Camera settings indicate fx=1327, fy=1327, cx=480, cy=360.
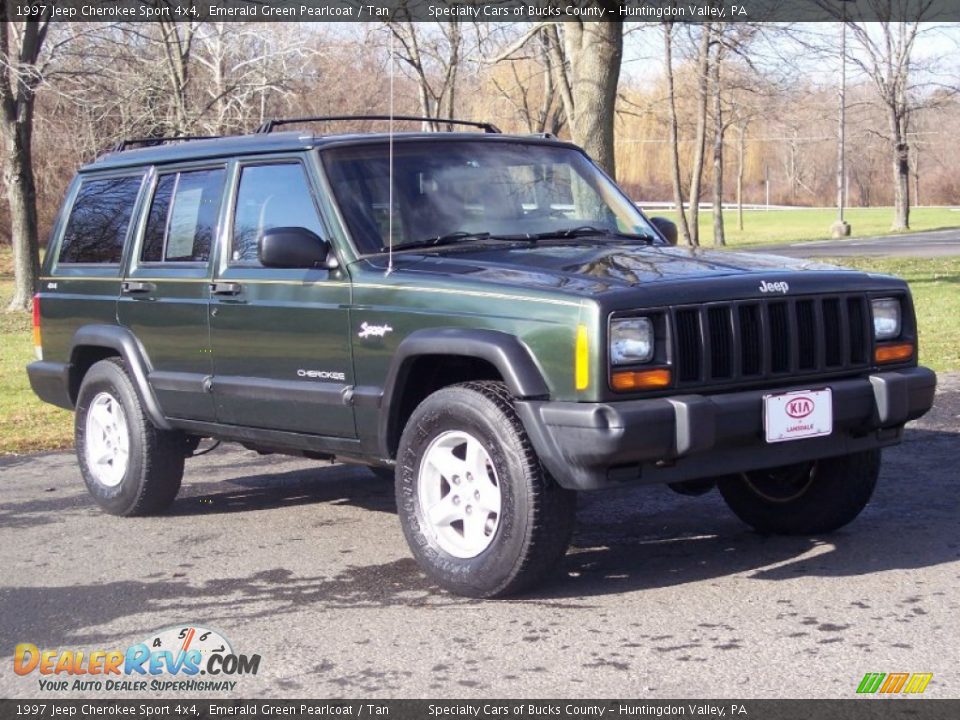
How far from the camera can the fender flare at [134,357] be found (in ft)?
23.1

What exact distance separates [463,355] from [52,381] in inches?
137

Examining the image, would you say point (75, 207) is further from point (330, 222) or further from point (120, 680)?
point (120, 680)

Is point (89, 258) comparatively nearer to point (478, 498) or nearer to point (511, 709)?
point (478, 498)

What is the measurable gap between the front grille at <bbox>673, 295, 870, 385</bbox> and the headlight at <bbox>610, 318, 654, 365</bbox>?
11 centimetres

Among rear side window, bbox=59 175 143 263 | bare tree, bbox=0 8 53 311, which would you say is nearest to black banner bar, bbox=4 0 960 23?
bare tree, bbox=0 8 53 311

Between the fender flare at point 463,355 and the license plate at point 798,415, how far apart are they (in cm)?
89

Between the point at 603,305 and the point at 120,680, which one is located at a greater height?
the point at 603,305

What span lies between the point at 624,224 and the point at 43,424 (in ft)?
19.5

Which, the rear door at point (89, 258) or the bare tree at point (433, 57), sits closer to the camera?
the rear door at point (89, 258)

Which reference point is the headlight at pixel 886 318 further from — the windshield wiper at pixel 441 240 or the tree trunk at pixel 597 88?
the tree trunk at pixel 597 88

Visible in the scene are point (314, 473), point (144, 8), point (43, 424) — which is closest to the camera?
point (314, 473)

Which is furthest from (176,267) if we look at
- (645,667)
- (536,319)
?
(645,667)

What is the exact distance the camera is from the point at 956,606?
4.96m

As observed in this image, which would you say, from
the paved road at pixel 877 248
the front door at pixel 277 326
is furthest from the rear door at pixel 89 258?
the paved road at pixel 877 248
